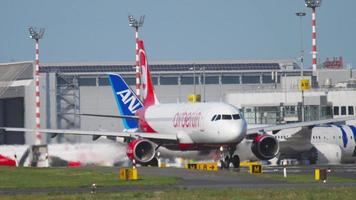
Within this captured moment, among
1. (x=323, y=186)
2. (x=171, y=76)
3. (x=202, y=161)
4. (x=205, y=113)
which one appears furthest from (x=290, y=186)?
(x=171, y=76)

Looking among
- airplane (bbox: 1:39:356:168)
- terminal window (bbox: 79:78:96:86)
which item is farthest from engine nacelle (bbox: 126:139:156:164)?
terminal window (bbox: 79:78:96:86)

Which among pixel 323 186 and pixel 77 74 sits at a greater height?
pixel 77 74

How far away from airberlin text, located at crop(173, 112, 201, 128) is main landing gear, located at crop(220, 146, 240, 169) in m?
2.56

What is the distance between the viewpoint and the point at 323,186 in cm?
5222

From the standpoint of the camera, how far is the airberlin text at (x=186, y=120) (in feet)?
247

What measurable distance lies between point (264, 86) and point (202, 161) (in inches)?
3126

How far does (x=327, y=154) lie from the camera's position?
310 ft

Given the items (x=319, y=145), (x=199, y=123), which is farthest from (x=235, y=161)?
(x=319, y=145)

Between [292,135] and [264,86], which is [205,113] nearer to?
[292,135]

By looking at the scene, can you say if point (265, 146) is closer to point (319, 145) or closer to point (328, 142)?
point (319, 145)

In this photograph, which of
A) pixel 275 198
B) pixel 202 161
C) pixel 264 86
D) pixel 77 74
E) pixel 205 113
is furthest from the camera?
pixel 264 86

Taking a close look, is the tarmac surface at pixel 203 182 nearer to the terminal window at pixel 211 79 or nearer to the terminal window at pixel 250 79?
the terminal window at pixel 211 79

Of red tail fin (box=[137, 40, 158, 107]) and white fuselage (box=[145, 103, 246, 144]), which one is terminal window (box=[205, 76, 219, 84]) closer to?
red tail fin (box=[137, 40, 158, 107])

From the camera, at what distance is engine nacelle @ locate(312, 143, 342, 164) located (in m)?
94.4
